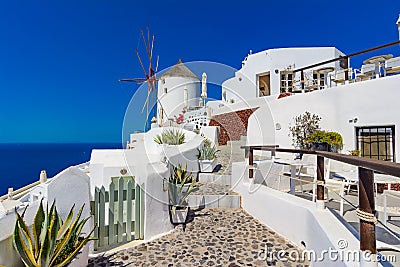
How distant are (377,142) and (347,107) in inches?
51.0

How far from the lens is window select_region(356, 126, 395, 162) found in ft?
20.5

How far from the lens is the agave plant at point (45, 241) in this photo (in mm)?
2111

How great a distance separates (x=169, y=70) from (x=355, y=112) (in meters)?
19.2

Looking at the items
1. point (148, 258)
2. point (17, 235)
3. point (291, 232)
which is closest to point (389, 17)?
point (291, 232)

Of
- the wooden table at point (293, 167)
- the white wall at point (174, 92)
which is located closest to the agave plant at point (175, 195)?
the wooden table at point (293, 167)

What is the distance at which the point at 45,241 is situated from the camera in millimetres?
2207

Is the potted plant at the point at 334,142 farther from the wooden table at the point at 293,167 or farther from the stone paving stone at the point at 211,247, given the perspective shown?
the stone paving stone at the point at 211,247

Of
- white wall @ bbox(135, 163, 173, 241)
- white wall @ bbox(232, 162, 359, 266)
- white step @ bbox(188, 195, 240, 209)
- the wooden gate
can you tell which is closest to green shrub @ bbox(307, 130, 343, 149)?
white wall @ bbox(232, 162, 359, 266)

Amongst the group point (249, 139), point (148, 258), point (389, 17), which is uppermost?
point (389, 17)

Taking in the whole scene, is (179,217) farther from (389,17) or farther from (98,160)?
(389,17)

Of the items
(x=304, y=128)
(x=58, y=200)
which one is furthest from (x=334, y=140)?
(x=58, y=200)

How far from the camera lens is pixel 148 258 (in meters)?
3.29

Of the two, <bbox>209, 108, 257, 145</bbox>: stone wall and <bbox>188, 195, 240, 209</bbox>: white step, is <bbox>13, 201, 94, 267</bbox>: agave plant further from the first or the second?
<bbox>209, 108, 257, 145</bbox>: stone wall

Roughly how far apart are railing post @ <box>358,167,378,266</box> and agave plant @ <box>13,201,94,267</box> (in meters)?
2.61
